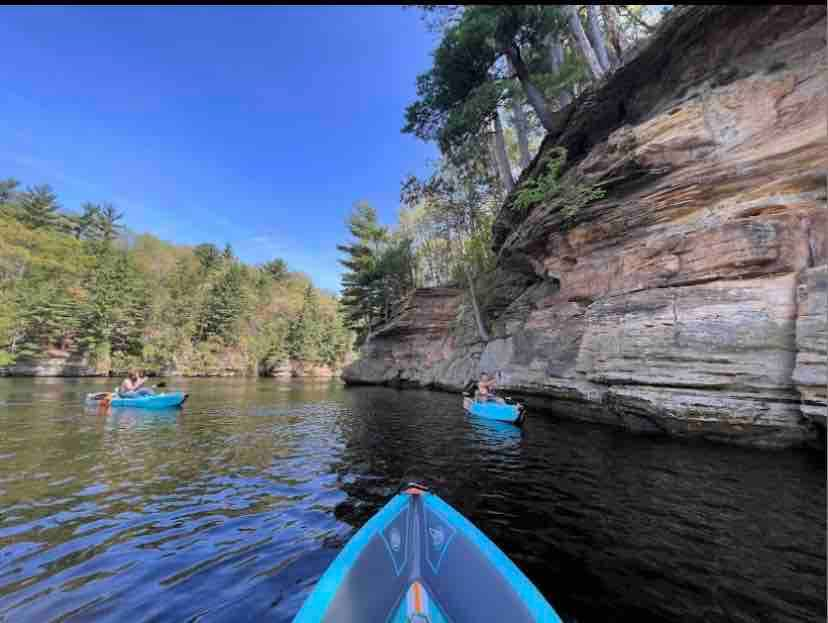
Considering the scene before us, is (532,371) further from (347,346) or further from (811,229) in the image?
(347,346)

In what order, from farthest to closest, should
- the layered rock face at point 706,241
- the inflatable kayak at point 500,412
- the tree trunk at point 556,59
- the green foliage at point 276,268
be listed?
the green foliage at point 276,268 → the tree trunk at point 556,59 → the inflatable kayak at point 500,412 → the layered rock face at point 706,241

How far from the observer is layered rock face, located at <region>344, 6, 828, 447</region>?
26.6 ft

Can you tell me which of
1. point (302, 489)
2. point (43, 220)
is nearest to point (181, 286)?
point (43, 220)

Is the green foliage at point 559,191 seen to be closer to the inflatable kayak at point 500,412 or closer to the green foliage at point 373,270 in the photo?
the inflatable kayak at point 500,412

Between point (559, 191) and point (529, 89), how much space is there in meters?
6.23

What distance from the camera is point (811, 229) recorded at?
832 centimetres

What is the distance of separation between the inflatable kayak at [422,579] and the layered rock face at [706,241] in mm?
7975

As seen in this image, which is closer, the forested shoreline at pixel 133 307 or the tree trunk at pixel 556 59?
the tree trunk at pixel 556 59

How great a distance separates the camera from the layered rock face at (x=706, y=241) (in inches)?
319

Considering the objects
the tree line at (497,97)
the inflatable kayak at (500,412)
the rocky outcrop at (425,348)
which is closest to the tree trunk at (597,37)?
the tree line at (497,97)

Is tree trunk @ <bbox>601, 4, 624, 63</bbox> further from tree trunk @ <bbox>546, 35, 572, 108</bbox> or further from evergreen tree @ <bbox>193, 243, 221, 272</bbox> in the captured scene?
evergreen tree @ <bbox>193, 243, 221, 272</bbox>

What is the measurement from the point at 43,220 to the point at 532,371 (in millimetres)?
90654

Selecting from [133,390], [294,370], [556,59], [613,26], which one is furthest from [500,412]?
[294,370]

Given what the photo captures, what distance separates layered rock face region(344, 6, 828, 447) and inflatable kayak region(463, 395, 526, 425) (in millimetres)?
2145
